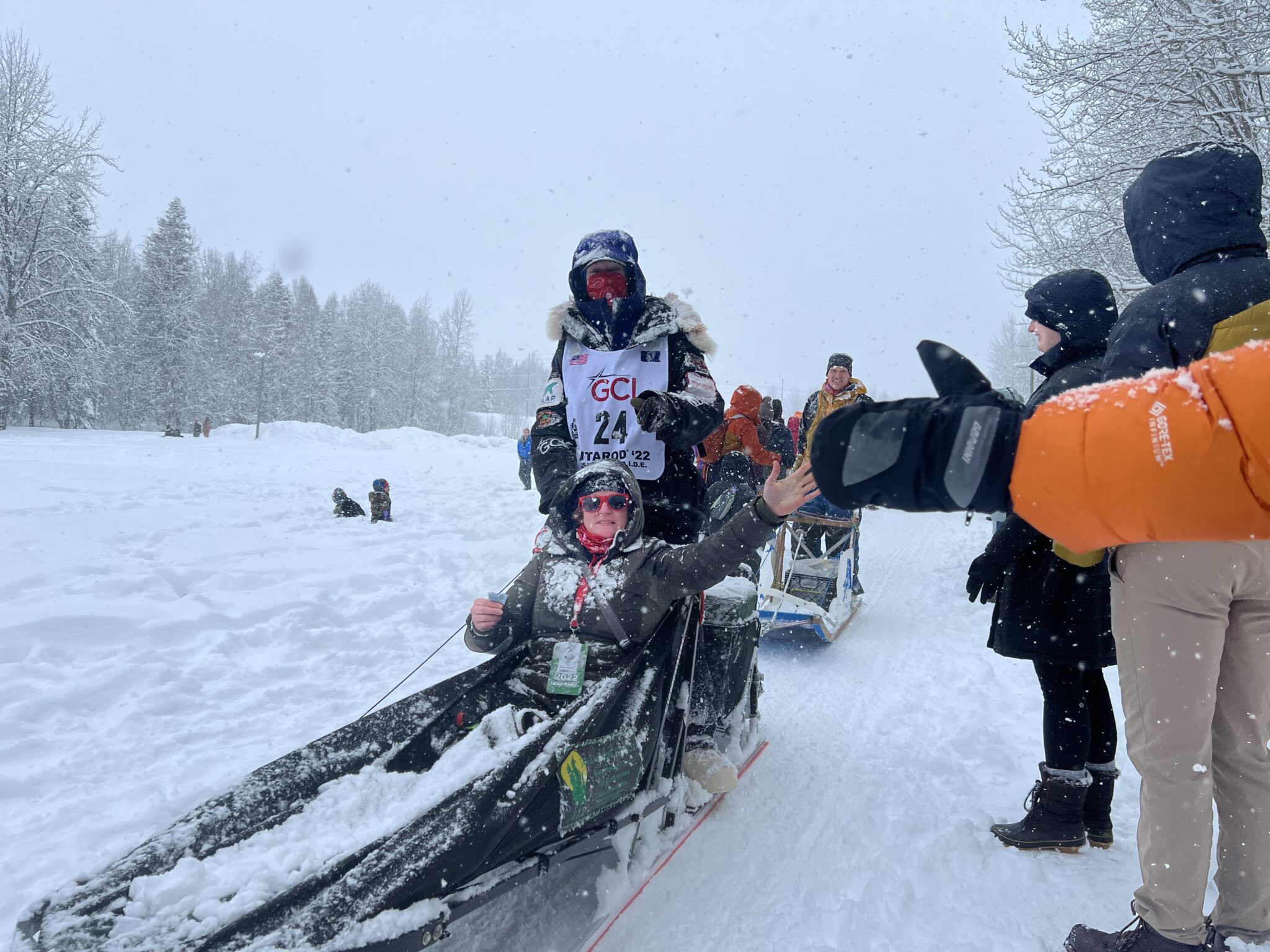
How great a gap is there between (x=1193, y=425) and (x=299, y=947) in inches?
68.9

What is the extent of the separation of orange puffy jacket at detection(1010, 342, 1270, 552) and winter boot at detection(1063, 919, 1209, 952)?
149 centimetres

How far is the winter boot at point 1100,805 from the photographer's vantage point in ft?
8.18

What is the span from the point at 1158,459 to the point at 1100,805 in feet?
7.78

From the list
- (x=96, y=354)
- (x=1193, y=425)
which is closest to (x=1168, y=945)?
(x=1193, y=425)

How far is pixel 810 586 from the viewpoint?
6.05 m

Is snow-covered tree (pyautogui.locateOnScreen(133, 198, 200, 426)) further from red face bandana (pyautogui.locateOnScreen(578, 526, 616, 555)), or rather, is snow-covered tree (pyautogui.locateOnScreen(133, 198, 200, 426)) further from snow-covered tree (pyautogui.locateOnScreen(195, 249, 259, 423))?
red face bandana (pyautogui.locateOnScreen(578, 526, 616, 555))

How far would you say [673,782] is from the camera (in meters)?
2.58

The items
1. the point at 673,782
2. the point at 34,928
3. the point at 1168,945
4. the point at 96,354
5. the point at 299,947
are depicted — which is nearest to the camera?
the point at 299,947

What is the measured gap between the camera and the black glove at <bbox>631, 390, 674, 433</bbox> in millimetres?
2688

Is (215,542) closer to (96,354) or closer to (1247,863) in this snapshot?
(1247,863)

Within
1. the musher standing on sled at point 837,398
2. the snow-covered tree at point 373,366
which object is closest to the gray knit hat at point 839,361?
the musher standing on sled at point 837,398

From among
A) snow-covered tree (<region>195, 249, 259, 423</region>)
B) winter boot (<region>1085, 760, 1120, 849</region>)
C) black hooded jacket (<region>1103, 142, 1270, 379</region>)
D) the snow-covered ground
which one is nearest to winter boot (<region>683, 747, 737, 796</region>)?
the snow-covered ground

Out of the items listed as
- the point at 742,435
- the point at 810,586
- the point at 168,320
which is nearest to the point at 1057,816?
the point at 810,586

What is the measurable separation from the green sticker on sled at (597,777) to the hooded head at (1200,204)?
201cm
